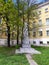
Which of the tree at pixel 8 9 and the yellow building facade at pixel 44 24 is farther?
the yellow building facade at pixel 44 24

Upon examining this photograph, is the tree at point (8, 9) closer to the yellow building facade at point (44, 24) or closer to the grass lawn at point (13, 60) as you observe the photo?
the grass lawn at point (13, 60)

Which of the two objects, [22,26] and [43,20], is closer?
[22,26]

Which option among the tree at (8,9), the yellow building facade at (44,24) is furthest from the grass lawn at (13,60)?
the yellow building facade at (44,24)

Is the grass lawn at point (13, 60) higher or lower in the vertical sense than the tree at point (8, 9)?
lower

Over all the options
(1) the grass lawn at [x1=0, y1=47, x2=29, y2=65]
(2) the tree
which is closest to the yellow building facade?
(2) the tree

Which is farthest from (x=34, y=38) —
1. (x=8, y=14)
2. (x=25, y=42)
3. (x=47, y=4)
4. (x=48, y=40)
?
(x=25, y=42)

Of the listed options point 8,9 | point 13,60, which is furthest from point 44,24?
point 13,60

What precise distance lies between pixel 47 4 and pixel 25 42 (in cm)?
2065

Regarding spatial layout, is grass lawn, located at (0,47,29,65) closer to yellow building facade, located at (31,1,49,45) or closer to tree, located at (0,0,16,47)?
tree, located at (0,0,16,47)

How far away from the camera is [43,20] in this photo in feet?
128

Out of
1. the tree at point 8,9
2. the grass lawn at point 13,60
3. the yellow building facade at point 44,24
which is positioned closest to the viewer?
the grass lawn at point 13,60

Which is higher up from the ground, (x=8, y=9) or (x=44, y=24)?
(x=8, y=9)

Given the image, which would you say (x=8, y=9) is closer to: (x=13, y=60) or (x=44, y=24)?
(x=13, y=60)

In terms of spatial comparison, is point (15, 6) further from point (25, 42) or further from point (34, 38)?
point (34, 38)
